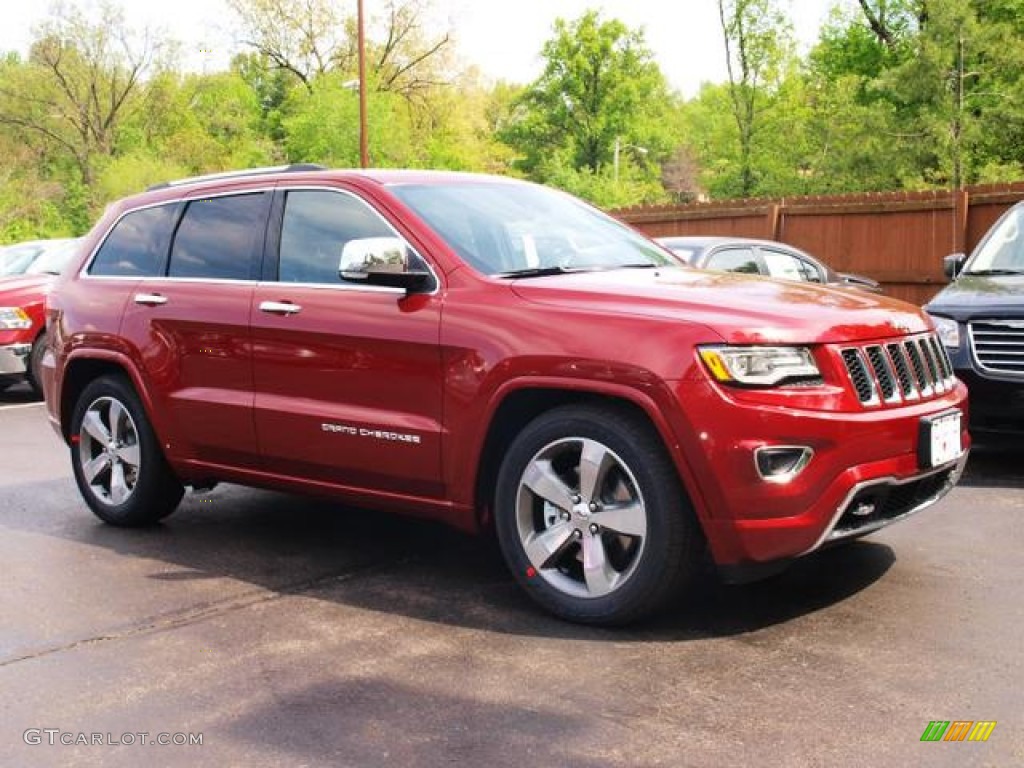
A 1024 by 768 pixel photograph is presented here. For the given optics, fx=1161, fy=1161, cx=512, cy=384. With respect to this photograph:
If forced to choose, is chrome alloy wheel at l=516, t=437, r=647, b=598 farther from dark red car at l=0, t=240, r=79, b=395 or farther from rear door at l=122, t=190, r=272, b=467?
dark red car at l=0, t=240, r=79, b=395

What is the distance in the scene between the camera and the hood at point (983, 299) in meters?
6.98

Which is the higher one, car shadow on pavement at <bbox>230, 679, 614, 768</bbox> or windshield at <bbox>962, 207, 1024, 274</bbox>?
windshield at <bbox>962, 207, 1024, 274</bbox>

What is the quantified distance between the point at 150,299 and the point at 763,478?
129 inches

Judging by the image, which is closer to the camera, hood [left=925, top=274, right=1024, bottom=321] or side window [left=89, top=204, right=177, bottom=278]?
side window [left=89, top=204, right=177, bottom=278]

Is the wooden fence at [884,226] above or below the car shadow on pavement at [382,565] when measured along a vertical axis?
above

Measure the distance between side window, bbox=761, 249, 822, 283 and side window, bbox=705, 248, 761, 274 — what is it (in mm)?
213

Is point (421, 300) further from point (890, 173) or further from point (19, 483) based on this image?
point (890, 173)

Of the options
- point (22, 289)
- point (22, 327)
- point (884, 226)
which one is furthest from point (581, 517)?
point (884, 226)

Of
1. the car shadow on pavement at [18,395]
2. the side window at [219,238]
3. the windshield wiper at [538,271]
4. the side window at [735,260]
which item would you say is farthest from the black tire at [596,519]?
the car shadow on pavement at [18,395]

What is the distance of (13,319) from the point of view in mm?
11820

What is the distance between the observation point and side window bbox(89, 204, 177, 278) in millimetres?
5898

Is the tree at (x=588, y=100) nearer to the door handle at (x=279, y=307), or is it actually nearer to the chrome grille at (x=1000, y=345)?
the chrome grille at (x=1000, y=345)

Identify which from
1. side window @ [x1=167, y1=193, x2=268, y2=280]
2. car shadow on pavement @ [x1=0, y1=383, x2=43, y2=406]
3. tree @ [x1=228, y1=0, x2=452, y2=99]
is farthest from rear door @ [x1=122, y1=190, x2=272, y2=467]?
tree @ [x1=228, y1=0, x2=452, y2=99]

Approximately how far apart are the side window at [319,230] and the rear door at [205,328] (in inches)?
7.3
